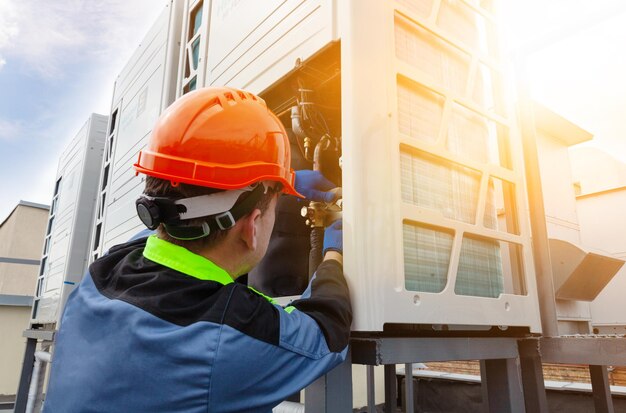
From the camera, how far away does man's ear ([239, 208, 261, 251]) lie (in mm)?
1043

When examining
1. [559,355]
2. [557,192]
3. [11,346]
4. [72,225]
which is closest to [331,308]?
[559,355]

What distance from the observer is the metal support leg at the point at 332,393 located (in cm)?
107

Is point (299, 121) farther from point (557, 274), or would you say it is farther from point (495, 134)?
point (557, 274)

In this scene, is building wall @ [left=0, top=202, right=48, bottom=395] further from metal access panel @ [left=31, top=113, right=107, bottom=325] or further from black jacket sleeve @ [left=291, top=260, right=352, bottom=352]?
black jacket sleeve @ [left=291, top=260, right=352, bottom=352]

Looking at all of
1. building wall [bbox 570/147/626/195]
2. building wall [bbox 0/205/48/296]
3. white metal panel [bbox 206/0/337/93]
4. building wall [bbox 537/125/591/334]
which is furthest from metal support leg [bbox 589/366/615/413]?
building wall [bbox 0/205/48/296]

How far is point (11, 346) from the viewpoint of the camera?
7117 mm

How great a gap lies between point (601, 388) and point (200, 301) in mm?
1805

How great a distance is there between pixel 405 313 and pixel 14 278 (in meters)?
8.93

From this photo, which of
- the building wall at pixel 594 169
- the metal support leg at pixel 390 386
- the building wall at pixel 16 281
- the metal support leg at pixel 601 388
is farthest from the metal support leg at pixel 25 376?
the building wall at pixel 594 169

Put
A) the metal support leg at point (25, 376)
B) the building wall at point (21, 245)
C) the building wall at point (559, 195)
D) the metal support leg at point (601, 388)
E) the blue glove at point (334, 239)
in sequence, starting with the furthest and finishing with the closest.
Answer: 1. the building wall at point (21, 245)
2. the metal support leg at point (25, 376)
3. the building wall at point (559, 195)
4. the metal support leg at point (601, 388)
5. the blue glove at point (334, 239)

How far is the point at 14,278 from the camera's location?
306 inches

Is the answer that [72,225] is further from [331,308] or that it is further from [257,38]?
[331,308]

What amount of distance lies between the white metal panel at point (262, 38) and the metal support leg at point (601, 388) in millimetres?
1733

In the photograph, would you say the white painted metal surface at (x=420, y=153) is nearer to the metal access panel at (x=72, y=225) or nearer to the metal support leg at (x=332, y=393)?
the metal support leg at (x=332, y=393)
